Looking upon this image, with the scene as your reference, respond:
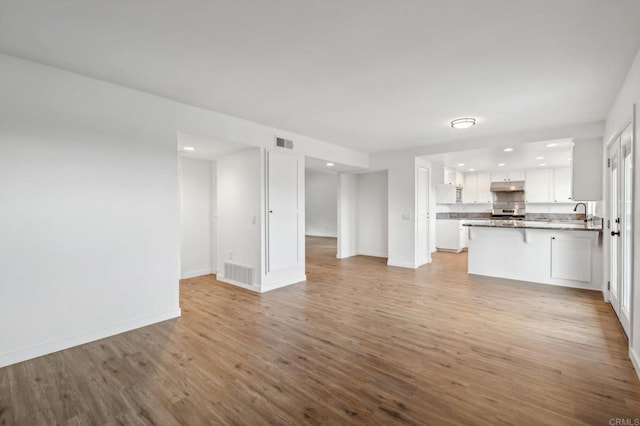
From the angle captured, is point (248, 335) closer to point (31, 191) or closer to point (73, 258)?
point (73, 258)

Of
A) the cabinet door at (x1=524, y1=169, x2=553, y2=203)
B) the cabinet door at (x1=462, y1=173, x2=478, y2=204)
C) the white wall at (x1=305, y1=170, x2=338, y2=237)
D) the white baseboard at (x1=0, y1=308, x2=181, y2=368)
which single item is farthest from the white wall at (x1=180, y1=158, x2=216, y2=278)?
the cabinet door at (x1=524, y1=169, x2=553, y2=203)

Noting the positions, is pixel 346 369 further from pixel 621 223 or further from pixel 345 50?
pixel 621 223

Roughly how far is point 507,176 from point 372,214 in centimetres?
429

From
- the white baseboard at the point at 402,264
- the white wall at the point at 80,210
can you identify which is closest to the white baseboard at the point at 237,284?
the white wall at the point at 80,210

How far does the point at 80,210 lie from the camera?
9.43ft

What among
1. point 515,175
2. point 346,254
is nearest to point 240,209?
point 346,254

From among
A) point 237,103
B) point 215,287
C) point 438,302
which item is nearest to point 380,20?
point 237,103

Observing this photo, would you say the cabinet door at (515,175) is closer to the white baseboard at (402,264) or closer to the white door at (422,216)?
the white door at (422,216)

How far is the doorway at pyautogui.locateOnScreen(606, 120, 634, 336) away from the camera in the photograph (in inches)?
112

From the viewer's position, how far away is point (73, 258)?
2832 millimetres

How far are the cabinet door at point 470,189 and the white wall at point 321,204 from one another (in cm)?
466

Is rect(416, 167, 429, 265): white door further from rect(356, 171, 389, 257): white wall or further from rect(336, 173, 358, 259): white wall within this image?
rect(336, 173, 358, 259): white wall

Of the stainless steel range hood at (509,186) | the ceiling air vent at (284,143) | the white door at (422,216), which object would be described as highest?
the ceiling air vent at (284,143)

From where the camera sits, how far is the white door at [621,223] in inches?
114
